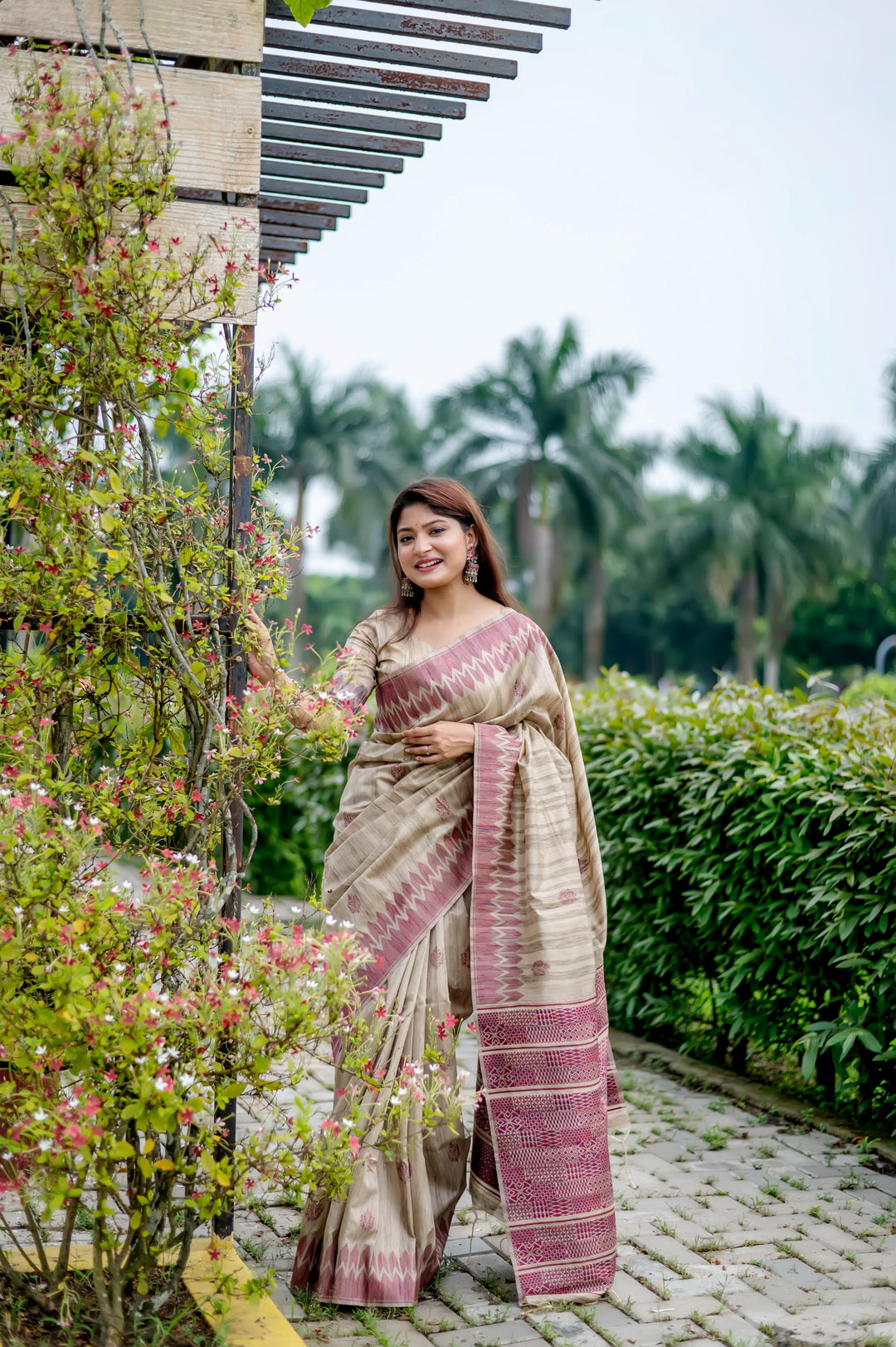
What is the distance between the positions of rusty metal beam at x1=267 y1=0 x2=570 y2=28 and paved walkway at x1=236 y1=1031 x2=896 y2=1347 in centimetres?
347

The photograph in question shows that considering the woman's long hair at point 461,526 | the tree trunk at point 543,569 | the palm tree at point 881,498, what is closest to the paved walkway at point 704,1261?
the woman's long hair at point 461,526

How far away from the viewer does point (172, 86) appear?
3242 millimetres

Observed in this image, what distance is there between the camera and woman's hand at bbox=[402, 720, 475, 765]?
3.53m

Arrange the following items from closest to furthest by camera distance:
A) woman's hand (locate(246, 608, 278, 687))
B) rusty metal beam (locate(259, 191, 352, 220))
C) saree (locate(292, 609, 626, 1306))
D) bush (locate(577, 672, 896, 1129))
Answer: woman's hand (locate(246, 608, 278, 687))
saree (locate(292, 609, 626, 1306))
bush (locate(577, 672, 896, 1129))
rusty metal beam (locate(259, 191, 352, 220))

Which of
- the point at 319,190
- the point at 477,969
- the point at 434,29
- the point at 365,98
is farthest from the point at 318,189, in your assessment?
the point at 477,969

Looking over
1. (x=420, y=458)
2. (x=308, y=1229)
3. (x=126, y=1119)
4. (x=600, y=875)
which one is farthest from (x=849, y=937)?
(x=420, y=458)

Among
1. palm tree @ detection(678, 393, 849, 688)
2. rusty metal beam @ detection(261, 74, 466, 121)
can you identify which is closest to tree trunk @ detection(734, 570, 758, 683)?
palm tree @ detection(678, 393, 849, 688)

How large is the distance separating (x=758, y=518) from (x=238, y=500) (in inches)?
1871

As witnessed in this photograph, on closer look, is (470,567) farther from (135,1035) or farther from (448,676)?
(135,1035)

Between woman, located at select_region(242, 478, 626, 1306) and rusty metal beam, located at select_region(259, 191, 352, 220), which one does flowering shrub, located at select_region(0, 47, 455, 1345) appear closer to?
woman, located at select_region(242, 478, 626, 1306)

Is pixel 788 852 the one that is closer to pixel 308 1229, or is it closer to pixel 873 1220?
pixel 873 1220

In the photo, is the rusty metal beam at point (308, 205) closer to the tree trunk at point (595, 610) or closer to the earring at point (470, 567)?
the earring at point (470, 567)

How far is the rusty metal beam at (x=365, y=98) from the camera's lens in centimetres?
393

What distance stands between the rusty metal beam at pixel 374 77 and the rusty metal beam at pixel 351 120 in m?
0.21
